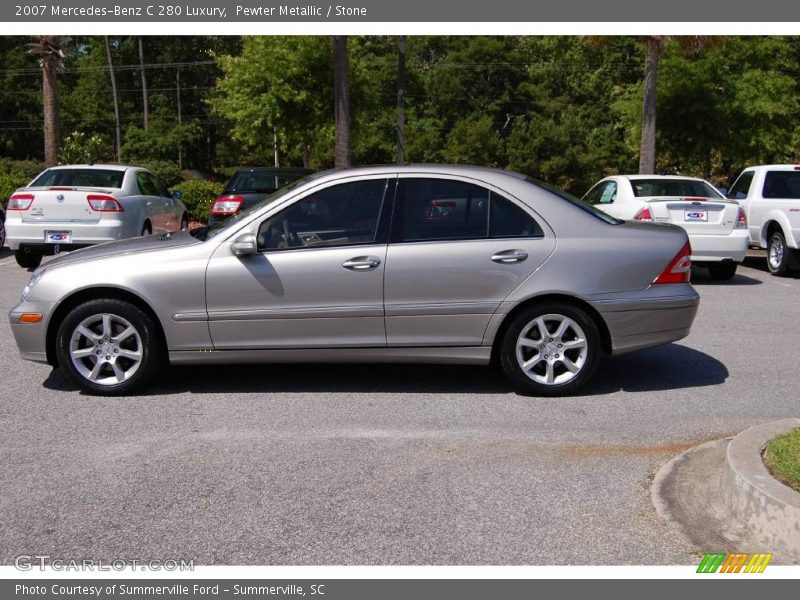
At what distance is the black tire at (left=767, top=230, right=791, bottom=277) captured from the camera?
46.0 feet

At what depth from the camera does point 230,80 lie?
94.2ft

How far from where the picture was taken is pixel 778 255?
14.3 metres

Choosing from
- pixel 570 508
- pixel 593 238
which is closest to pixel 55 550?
pixel 570 508

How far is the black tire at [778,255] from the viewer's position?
14031 mm

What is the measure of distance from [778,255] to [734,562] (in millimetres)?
11408

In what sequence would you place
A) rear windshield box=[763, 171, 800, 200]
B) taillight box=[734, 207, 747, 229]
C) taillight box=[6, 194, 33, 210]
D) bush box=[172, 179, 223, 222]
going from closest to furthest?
taillight box=[734, 207, 747, 229] → taillight box=[6, 194, 33, 210] → rear windshield box=[763, 171, 800, 200] → bush box=[172, 179, 223, 222]

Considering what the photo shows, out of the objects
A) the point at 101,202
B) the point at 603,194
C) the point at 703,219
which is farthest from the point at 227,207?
the point at 703,219

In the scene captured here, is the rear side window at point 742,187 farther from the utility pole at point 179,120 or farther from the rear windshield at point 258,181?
the utility pole at point 179,120

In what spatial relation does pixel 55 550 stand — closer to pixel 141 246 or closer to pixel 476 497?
pixel 476 497

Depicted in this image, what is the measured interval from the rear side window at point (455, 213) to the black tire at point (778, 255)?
8853 mm

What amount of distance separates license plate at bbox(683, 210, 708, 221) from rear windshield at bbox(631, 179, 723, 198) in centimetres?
84

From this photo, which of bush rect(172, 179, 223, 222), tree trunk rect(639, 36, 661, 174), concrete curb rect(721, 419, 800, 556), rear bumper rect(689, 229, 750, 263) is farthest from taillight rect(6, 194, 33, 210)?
tree trunk rect(639, 36, 661, 174)

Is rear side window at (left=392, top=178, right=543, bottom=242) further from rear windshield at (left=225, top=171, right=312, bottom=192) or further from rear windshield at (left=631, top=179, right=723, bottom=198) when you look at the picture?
rear windshield at (left=225, top=171, right=312, bottom=192)

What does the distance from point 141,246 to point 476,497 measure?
344 cm
